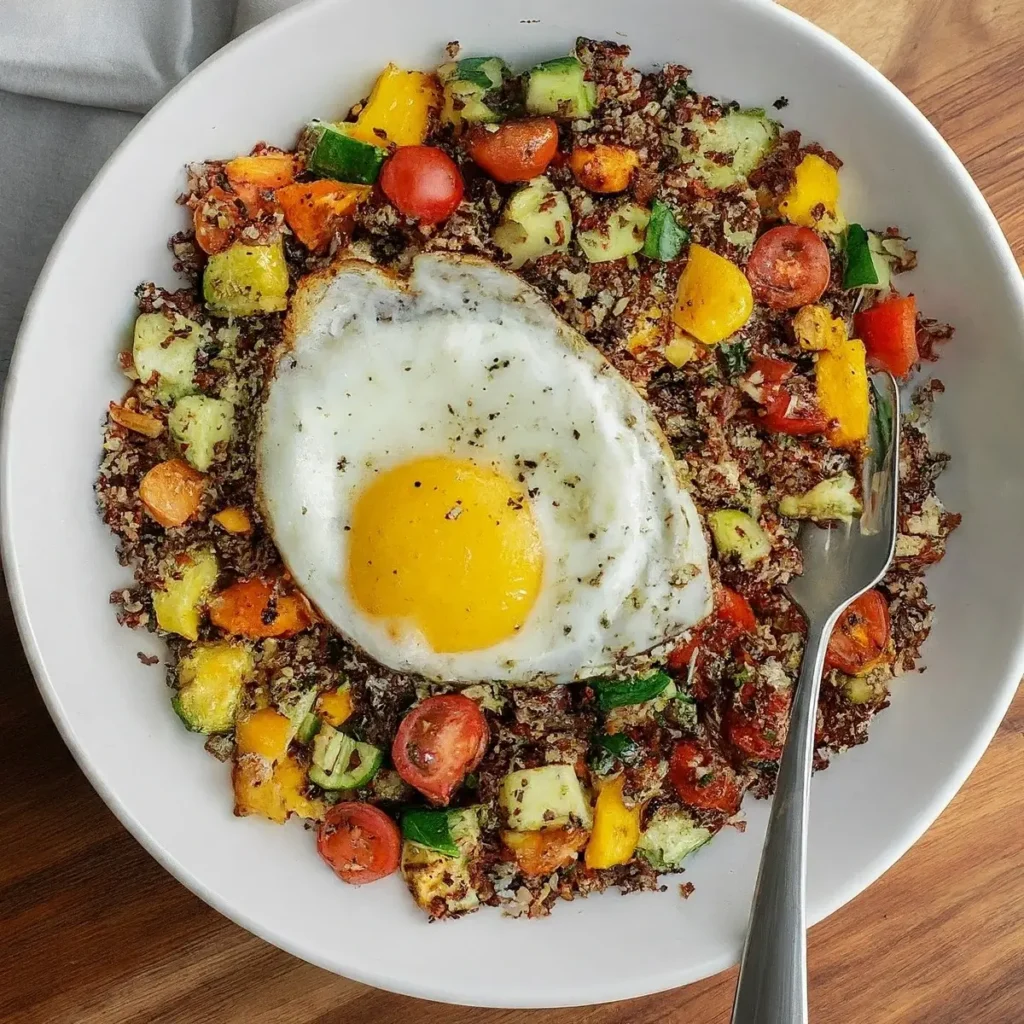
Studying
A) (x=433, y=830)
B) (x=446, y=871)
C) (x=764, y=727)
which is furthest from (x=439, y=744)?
(x=764, y=727)

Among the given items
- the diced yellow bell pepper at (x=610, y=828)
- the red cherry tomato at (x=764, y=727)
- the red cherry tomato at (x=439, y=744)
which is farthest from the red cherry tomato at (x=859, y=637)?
the red cherry tomato at (x=439, y=744)

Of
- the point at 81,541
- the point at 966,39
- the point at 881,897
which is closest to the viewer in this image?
the point at 81,541

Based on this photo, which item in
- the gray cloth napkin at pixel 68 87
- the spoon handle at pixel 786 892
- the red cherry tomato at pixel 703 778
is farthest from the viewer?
the gray cloth napkin at pixel 68 87

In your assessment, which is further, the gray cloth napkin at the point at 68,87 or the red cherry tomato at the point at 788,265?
the gray cloth napkin at the point at 68,87

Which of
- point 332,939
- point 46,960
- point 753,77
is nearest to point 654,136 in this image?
point 753,77

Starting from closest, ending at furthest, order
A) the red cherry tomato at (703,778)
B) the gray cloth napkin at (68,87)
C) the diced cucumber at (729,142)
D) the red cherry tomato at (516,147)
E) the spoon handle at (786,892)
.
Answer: the spoon handle at (786,892)
the red cherry tomato at (516,147)
the diced cucumber at (729,142)
the red cherry tomato at (703,778)
the gray cloth napkin at (68,87)

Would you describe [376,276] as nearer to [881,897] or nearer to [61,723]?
[61,723]

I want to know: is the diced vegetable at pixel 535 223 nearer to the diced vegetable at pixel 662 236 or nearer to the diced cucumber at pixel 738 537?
the diced vegetable at pixel 662 236

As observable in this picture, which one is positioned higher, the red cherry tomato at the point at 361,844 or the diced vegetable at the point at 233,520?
the diced vegetable at the point at 233,520
